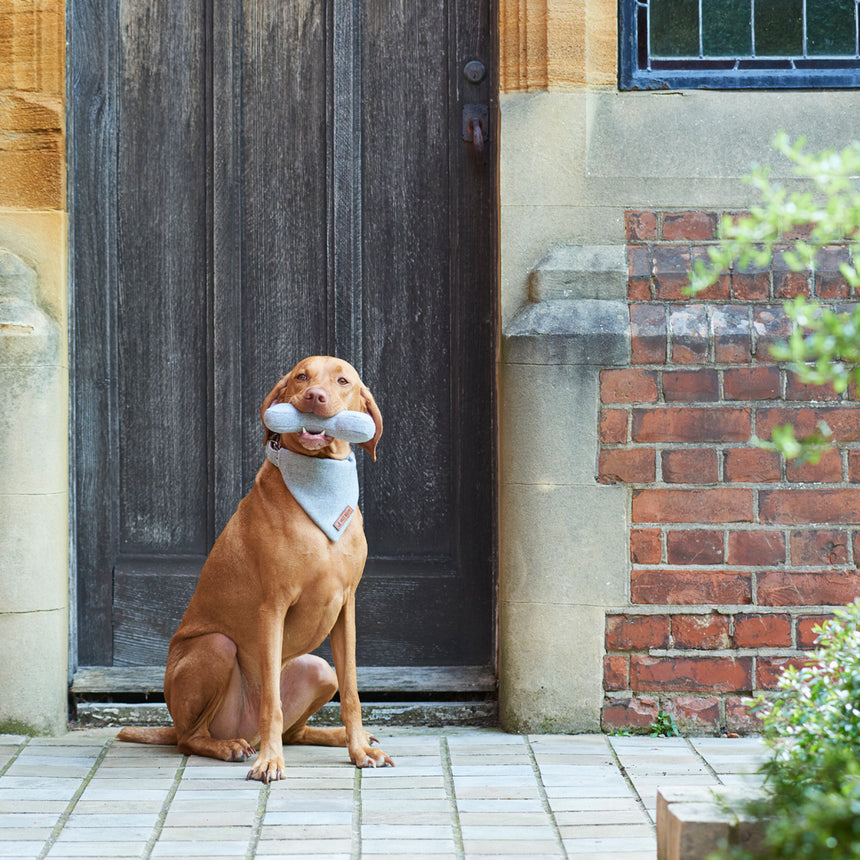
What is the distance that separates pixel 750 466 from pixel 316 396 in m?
1.51

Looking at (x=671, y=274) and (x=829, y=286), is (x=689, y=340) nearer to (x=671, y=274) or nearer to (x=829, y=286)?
(x=671, y=274)

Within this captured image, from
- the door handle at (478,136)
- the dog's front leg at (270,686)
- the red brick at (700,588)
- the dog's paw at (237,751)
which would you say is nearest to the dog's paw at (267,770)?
the dog's front leg at (270,686)

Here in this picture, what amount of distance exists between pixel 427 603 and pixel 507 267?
1258mm

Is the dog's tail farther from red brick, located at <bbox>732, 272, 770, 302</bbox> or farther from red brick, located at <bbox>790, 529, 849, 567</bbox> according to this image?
red brick, located at <bbox>732, 272, 770, 302</bbox>

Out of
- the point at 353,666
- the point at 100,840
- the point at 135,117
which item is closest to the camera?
the point at 100,840

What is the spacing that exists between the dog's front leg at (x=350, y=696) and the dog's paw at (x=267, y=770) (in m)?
0.25

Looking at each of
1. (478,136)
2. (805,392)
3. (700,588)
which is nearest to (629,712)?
(700,588)

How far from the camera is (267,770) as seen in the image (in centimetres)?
325

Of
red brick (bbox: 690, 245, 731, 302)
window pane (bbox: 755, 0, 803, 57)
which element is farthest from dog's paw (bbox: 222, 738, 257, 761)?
window pane (bbox: 755, 0, 803, 57)

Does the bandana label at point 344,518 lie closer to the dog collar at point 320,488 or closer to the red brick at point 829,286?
the dog collar at point 320,488

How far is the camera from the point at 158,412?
13.9 ft

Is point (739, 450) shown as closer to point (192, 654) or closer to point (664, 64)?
point (664, 64)

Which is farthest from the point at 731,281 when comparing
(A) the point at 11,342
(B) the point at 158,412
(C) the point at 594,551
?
(A) the point at 11,342

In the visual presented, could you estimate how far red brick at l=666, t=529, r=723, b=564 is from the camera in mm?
3820
